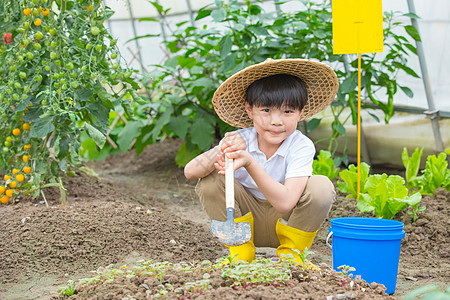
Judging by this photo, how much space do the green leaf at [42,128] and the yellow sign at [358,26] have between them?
1.27 m

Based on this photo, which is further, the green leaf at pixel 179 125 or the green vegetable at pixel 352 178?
the green leaf at pixel 179 125

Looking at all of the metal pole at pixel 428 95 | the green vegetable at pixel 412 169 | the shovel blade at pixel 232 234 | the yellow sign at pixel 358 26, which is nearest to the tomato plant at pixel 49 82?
the shovel blade at pixel 232 234

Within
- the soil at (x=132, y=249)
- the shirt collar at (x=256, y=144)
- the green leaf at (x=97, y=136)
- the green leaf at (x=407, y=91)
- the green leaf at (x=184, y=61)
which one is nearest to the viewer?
the soil at (x=132, y=249)

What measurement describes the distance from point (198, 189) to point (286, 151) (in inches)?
13.7

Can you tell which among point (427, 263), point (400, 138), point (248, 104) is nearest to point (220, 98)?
point (248, 104)

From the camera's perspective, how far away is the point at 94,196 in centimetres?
269

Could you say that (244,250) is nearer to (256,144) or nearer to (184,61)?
(256,144)

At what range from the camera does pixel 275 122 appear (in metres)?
1.70

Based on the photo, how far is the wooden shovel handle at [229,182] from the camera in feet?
4.99

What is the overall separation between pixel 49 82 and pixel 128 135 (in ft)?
5.27

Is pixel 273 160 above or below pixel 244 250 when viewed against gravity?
above

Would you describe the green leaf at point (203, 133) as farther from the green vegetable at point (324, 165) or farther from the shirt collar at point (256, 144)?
the shirt collar at point (256, 144)

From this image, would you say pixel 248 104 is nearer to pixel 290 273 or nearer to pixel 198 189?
pixel 198 189

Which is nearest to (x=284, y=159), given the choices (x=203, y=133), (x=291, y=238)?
(x=291, y=238)
